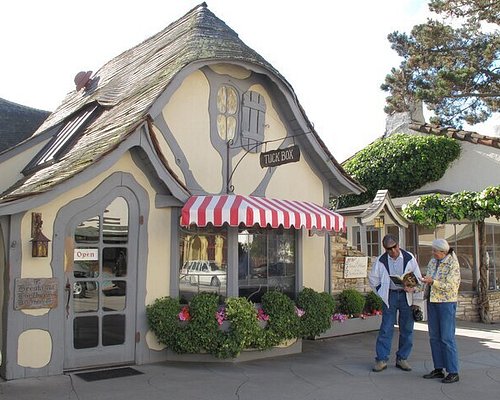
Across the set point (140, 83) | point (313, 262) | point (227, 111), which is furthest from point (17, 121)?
point (313, 262)

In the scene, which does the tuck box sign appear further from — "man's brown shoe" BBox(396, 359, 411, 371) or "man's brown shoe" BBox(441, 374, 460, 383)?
"man's brown shoe" BBox(441, 374, 460, 383)

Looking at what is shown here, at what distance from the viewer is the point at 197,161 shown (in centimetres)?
866

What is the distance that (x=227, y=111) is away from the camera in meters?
9.03

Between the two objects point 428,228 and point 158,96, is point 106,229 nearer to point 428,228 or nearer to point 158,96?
point 158,96

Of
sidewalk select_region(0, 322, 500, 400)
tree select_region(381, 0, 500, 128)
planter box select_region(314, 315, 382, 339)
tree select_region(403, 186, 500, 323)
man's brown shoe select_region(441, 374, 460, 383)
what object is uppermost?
tree select_region(381, 0, 500, 128)

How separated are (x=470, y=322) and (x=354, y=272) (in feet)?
15.1

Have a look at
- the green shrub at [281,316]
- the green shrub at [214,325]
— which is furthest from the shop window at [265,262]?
the green shrub at [214,325]

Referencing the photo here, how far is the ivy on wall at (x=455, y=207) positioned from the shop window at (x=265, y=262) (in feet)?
18.7

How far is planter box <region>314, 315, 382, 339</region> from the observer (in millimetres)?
10648

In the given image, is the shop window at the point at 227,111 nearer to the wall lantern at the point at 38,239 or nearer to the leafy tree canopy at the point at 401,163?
the wall lantern at the point at 38,239

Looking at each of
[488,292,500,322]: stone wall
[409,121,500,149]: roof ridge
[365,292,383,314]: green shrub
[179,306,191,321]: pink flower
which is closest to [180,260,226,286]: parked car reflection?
[179,306,191,321]: pink flower

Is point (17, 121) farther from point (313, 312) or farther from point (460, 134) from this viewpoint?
point (460, 134)

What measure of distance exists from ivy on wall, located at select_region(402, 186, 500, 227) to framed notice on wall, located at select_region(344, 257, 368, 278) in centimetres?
314

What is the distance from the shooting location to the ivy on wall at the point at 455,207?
13195mm
